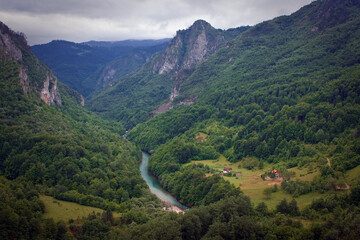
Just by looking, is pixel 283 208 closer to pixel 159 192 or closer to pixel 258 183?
pixel 258 183

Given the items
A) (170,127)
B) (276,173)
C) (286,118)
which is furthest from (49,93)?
(276,173)

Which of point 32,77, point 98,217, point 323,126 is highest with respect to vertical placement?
point 32,77

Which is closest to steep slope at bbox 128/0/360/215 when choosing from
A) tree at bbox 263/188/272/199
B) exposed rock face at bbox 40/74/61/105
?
tree at bbox 263/188/272/199

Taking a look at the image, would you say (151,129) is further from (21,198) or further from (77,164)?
(21,198)

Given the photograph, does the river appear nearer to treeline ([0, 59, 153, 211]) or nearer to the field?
treeline ([0, 59, 153, 211])

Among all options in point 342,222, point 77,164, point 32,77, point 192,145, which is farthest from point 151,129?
point 342,222

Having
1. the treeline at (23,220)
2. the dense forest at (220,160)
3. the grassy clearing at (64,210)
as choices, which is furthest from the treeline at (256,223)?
the treeline at (23,220)
